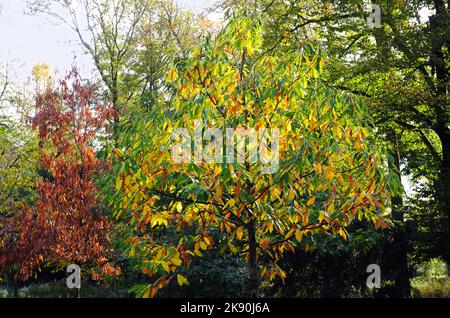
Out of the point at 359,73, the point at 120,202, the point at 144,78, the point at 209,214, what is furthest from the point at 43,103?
the point at 144,78

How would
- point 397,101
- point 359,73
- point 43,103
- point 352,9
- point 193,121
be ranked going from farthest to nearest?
point 352,9, point 359,73, point 397,101, point 43,103, point 193,121

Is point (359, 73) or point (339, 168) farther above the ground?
point (359, 73)

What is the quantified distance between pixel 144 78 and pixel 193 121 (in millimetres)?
19005

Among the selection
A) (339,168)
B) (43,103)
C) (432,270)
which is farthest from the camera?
(432,270)

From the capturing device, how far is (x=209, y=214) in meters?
5.66

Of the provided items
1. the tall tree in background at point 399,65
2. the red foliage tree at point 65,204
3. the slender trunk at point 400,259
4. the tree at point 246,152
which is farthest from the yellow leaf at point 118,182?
the slender trunk at point 400,259

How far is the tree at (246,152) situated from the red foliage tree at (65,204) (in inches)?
168

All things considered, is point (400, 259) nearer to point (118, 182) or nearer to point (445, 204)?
point (445, 204)

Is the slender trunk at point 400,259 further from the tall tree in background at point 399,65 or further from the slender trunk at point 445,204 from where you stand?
the slender trunk at point 445,204

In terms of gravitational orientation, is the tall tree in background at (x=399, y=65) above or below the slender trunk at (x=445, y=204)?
above

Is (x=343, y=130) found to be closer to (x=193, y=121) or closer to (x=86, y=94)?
(x=193, y=121)

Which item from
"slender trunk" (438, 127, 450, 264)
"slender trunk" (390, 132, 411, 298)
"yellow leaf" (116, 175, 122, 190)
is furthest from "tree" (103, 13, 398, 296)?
"slender trunk" (390, 132, 411, 298)

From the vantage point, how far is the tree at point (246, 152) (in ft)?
16.8

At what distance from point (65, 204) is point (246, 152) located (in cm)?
596
